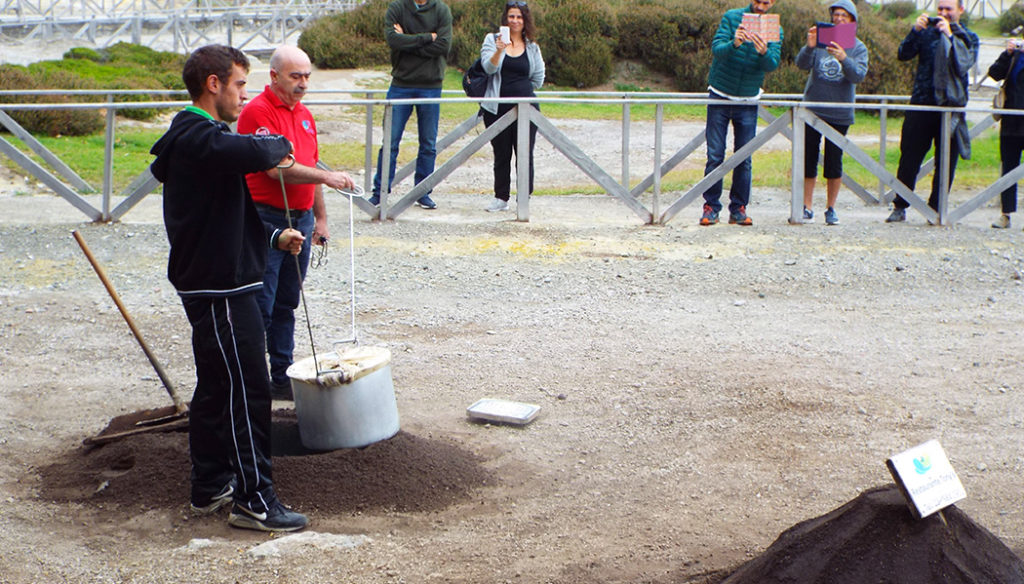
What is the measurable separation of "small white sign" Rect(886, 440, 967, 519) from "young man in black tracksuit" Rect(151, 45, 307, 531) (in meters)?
2.18

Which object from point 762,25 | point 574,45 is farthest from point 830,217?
point 574,45

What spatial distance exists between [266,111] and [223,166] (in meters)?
1.15

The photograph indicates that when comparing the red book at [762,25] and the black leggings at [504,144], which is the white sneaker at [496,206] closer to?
the black leggings at [504,144]

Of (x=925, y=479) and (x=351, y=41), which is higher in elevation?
(x=351, y=41)

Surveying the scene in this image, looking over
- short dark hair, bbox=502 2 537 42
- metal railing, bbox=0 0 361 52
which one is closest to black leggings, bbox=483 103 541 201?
short dark hair, bbox=502 2 537 42

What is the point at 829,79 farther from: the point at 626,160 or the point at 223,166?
the point at 223,166

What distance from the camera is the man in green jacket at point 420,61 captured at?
10.0m

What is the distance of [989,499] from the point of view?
460 centimetres

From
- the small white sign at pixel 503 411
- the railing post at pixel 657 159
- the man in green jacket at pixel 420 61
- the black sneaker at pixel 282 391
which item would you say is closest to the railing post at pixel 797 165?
the railing post at pixel 657 159

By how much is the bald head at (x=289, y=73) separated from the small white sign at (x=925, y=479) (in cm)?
303

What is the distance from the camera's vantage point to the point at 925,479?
3.25 m

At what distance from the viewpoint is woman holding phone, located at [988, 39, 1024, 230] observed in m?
10.1

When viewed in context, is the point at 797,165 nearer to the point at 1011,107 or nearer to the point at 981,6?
the point at 1011,107

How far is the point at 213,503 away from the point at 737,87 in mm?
6422
